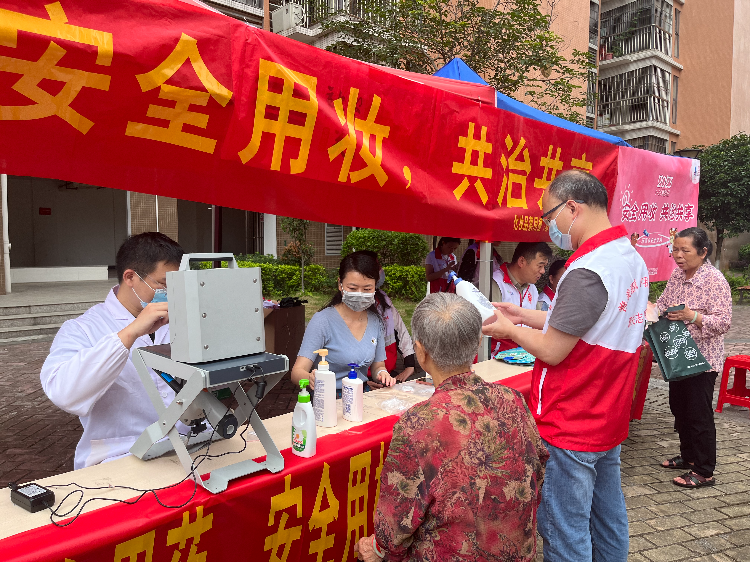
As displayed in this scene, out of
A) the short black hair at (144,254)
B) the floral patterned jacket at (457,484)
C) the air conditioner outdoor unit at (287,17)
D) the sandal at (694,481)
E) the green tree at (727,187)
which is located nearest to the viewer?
the floral patterned jacket at (457,484)

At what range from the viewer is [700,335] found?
148 inches

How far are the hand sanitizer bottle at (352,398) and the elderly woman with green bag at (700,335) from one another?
2.56 m

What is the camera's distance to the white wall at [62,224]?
49.9 ft

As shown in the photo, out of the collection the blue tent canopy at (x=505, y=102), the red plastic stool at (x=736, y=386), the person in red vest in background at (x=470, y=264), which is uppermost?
the blue tent canopy at (x=505, y=102)

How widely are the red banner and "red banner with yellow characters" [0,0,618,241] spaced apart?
1929 millimetres

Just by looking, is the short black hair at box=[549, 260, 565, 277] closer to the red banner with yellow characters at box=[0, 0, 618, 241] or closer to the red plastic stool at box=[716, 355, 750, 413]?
the red banner with yellow characters at box=[0, 0, 618, 241]

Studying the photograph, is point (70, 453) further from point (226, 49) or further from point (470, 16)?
point (470, 16)

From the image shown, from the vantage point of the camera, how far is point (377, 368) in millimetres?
3359

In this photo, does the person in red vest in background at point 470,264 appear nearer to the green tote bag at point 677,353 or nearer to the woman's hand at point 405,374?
the woman's hand at point 405,374

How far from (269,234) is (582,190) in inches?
527

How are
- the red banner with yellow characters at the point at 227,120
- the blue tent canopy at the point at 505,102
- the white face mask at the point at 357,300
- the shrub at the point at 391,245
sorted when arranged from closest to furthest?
the red banner with yellow characters at the point at 227,120 → the white face mask at the point at 357,300 → the blue tent canopy at the point at 505,102 → the shrub at the point at 391,245

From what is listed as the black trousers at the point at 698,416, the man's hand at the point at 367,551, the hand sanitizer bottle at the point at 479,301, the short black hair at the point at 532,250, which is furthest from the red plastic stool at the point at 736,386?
the man's hand at the point at 367,551

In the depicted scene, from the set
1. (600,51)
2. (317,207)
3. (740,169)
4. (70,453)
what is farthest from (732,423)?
(600,51)

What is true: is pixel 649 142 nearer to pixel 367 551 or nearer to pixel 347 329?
pixel 347 329
